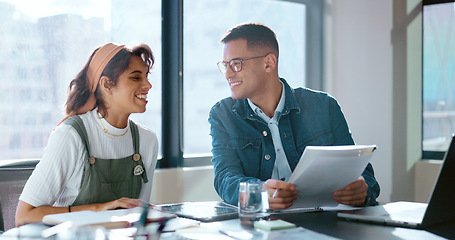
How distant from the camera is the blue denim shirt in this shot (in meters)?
2.16

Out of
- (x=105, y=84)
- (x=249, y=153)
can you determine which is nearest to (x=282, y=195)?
(x=249, y=153)

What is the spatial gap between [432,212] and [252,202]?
51cm

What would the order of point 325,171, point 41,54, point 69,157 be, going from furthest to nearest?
point 41,54, point 69,157, point 325,171

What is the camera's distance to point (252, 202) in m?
1.47

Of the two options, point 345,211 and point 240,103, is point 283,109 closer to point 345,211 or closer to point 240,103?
point 240,103

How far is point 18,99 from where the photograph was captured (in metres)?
2.91

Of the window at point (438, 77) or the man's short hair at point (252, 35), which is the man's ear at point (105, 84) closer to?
the man's short hair at point (252, 35)

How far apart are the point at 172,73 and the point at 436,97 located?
2.24 m

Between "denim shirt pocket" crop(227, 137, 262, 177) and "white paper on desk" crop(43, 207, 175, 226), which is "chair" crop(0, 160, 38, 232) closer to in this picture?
"white paper on desk" crop(43, 207, 175, 226)

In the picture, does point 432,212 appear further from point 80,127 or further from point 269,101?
point 80,127

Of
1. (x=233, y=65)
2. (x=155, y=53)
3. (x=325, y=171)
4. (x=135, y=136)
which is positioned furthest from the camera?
(x=155, y=53)

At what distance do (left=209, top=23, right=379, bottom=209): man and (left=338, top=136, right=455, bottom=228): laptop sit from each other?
0.37 meters

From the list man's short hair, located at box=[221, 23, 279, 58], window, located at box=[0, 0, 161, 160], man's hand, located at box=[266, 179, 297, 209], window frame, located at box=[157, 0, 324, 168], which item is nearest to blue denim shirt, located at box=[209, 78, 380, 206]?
man's short hair, located at box=[221, 23, 279, 58]

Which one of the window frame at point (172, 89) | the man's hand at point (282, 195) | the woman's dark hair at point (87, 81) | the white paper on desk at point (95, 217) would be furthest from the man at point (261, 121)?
the window frame at point (172, 89)
